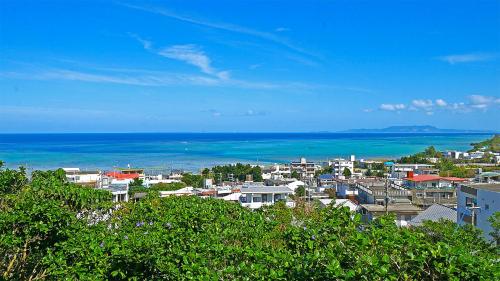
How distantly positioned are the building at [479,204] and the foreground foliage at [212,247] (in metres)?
10.9

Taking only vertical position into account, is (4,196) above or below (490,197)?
above

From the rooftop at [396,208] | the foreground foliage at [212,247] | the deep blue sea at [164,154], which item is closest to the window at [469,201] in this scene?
the rooftop at [396,208]

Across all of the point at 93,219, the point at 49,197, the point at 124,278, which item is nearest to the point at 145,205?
the point at 93,219

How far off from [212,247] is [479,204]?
→ 14801 mm

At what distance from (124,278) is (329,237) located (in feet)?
5.56

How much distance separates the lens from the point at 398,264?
2.62 metres

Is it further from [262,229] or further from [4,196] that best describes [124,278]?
[4,196]

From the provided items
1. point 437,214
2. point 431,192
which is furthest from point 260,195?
point 431,192

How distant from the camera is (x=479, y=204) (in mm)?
15773

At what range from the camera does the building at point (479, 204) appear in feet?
48.6

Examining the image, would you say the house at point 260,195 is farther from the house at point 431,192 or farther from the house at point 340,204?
the house at point 431,192

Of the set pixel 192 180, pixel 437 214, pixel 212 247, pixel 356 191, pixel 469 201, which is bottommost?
pixel 192 180

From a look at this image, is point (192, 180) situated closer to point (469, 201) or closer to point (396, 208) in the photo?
point (396, 208)

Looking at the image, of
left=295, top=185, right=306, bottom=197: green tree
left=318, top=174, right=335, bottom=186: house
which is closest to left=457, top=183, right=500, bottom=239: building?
left=295, top=185, right=306, bottom=197: green tree
